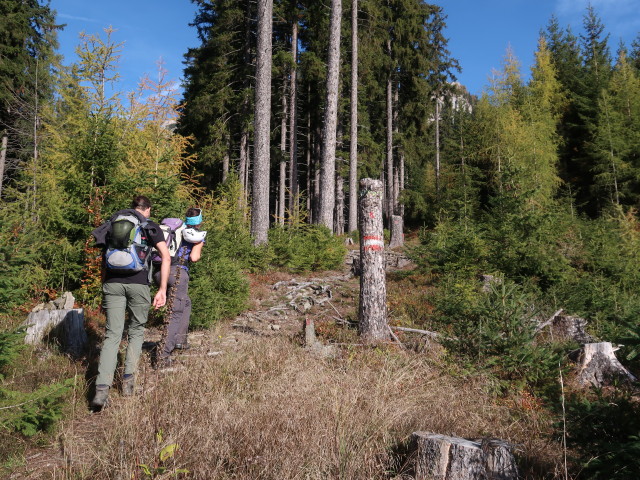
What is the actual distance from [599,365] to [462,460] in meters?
3.71

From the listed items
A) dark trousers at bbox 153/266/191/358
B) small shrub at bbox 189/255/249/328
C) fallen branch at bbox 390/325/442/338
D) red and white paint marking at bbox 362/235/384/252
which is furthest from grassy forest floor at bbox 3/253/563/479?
red and white paint marking at bbox 362/235/384/252

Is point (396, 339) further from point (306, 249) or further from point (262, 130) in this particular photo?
point (262, 130)

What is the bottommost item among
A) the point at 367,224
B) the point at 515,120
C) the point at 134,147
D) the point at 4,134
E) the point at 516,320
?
the point at 516,320

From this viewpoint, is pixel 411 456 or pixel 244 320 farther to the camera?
pixel 244 320

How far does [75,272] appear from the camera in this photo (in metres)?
7.01

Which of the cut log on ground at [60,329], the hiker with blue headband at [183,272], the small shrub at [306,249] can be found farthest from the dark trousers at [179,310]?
the small shrub at [306,249]

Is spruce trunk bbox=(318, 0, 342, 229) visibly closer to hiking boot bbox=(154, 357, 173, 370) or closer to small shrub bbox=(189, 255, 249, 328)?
small shrub bbox=(189, 255, 249, 328)

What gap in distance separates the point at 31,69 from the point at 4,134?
151 inches

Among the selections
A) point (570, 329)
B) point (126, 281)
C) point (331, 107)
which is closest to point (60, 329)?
point (126, 281)

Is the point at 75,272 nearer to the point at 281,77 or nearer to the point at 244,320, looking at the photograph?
the point at 244,320

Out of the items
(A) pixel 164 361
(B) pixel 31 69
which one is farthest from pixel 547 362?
(B) pixel 31 69

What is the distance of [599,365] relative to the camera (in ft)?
17.2

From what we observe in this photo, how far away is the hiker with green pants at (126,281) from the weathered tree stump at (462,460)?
283cm

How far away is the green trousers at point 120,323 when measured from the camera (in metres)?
3.98
